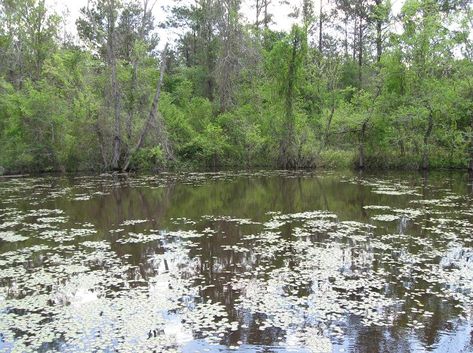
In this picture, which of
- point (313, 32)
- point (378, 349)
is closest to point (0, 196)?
Answer: point (378, 349)

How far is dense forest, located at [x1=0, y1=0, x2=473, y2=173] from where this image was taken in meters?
27.4

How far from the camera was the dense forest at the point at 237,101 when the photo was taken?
27.4m

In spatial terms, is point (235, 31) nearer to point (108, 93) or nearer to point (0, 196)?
point (108, 93)

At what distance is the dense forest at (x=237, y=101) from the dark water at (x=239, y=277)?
45.9ft

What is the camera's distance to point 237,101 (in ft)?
111

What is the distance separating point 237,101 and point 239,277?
27.4 metres

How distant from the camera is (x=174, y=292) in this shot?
A: 7.04m

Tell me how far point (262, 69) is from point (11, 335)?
2807 centimetres

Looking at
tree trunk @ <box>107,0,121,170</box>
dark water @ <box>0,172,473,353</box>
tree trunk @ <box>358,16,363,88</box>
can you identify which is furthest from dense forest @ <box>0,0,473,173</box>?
dark water @ <box>0,172,473,353</box>

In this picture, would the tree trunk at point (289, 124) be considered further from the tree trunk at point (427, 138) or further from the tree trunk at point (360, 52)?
the tree trunk at point (360, 52)

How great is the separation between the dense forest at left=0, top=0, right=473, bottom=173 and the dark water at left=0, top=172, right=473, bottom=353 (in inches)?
551

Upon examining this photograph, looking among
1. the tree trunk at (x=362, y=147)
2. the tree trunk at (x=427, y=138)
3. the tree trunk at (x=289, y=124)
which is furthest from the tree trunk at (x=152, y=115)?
the tree trunk at (x=427, y=138)

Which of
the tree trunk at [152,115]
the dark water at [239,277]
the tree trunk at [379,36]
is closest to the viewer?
the dark water at [239,277]

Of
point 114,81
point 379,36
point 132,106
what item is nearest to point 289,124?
point 379,36
